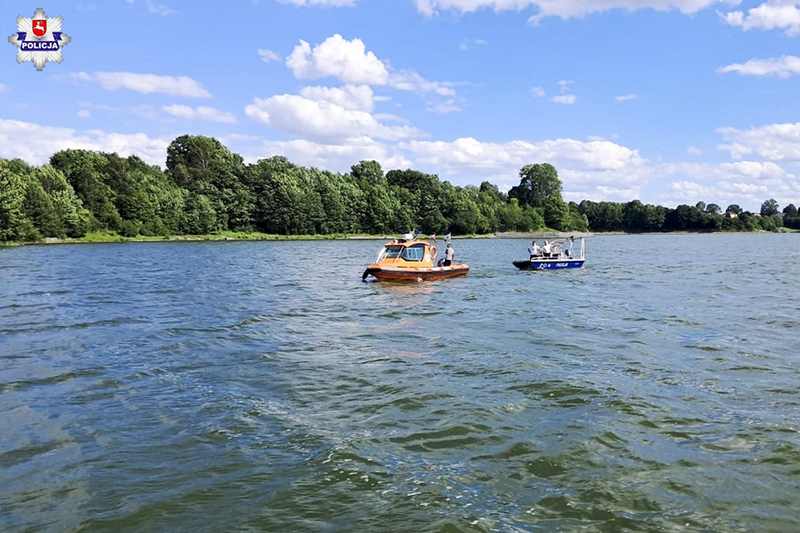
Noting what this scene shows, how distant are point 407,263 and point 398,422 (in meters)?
25.0

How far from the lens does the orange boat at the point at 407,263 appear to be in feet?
110

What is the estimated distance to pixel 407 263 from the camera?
113 ft

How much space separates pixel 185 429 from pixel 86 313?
15.5 meters

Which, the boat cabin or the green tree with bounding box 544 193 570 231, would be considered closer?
the boat cabin

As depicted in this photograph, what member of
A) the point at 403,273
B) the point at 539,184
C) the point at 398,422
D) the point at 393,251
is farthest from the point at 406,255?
the point at 539,184

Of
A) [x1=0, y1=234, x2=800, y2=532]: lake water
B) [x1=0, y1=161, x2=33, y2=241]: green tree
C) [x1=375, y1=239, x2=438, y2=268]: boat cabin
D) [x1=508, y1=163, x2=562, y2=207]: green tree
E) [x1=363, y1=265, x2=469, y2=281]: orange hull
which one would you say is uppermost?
[x1=508, y1=163, x2=562, y2=207]: green tree

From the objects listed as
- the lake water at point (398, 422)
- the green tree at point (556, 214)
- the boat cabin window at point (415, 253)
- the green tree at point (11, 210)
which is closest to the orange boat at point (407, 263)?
the boat cabin window at point (415, 253)

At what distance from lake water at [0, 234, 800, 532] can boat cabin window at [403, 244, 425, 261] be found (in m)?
13.3

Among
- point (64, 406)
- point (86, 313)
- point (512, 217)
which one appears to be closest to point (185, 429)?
point (64, 406)

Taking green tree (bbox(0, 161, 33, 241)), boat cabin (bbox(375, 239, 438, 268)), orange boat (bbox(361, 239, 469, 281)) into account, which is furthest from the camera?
green tree (bbox(0, 161, 33, 241))

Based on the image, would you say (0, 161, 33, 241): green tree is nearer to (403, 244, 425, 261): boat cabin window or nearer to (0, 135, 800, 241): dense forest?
(0, 135, 800, 241): dense forest

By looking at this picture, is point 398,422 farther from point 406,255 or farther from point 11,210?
point 11,210

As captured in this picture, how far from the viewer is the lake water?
21.7ft

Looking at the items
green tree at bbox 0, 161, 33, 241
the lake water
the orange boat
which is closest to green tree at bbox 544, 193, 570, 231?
green tree at bbox 0, 161, 33, 241
